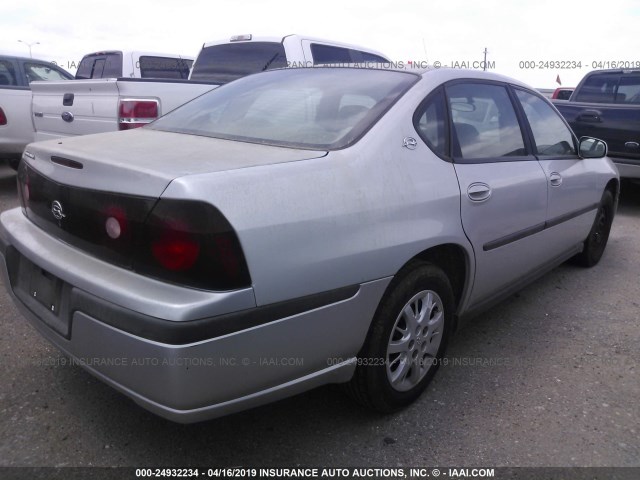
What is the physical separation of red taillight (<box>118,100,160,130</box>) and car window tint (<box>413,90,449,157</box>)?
118 inches

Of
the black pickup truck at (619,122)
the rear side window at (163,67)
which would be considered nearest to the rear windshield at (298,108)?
the black pickup truck at (619,122)

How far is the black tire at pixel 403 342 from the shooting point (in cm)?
224

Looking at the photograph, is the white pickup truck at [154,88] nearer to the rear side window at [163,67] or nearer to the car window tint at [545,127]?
the rear side window at [163,67]

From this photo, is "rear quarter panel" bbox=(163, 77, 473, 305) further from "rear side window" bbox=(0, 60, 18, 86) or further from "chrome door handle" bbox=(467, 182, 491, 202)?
"rear side window" bbox=(0, 60, 18, 86)

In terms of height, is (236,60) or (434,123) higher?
(236,60)

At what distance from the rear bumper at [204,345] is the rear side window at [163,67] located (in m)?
6.85

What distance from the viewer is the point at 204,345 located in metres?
1.68

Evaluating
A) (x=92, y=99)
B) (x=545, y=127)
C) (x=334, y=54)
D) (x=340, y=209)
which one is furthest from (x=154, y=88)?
(x=340, y=209)

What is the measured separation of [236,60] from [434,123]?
458 centimetres

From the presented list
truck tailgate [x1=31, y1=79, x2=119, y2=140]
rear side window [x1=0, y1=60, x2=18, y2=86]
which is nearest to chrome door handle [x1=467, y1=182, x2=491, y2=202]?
truck tailgate [x1=31, y1=79, x2=119, y2=140]

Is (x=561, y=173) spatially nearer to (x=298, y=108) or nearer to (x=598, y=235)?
(x=598, y=235)

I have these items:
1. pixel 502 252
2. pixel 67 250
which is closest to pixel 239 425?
pixel 67 250

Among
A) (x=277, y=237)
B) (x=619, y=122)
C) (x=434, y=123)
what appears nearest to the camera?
(x=277, y=237)

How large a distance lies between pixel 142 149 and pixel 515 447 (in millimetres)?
1935
